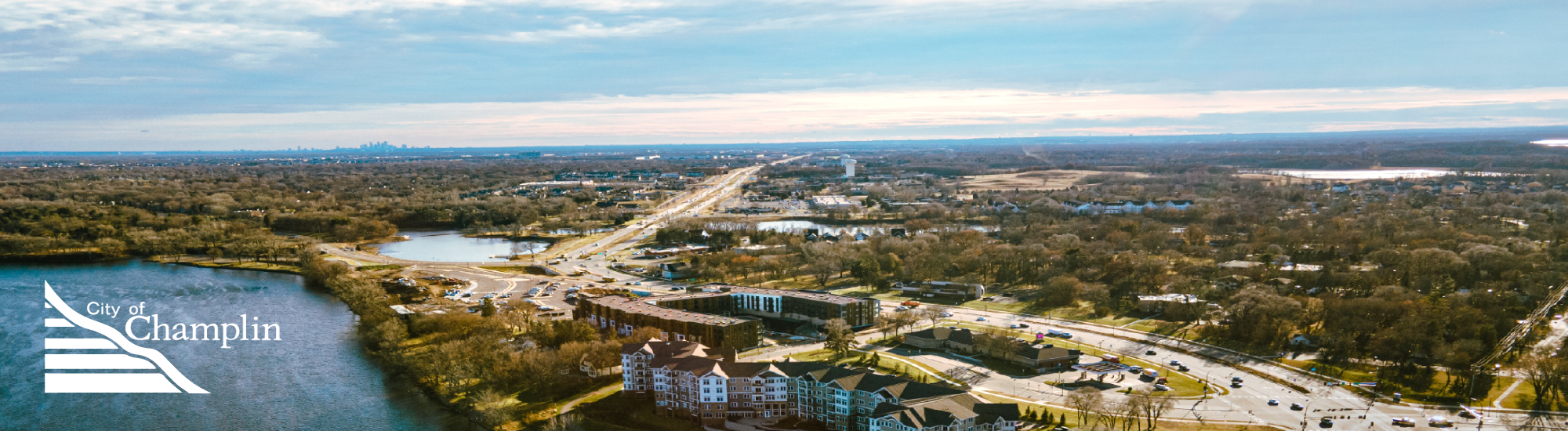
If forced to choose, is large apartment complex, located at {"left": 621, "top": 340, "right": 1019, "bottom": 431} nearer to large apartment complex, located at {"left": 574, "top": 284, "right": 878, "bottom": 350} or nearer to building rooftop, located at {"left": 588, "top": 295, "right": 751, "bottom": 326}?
large apartment complex, located at {"left": 574, "top": 284, "right": 878, "bottom": 350}

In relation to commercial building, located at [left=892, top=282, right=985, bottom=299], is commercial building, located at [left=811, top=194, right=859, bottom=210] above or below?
below

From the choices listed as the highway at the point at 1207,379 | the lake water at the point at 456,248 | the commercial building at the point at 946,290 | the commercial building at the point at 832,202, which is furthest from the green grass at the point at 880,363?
the commercial building at the point at 832,202

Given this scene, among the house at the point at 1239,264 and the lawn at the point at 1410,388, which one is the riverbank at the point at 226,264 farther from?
the lawn at the point at 1410,388

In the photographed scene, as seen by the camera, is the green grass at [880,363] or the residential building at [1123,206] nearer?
the green grass at [880,363]

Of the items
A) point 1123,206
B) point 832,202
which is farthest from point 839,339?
point 832,202

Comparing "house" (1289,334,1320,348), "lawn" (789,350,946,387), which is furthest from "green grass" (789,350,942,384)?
"house" (1289,334,1320,348)

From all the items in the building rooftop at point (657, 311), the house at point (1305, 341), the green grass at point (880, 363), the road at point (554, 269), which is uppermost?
the building rooftop at point (657, 311)
